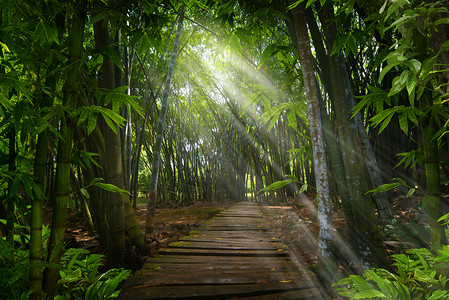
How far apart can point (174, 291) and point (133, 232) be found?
79 centimetres

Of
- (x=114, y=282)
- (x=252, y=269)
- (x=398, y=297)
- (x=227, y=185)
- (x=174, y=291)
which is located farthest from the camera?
(x=227, y=185)

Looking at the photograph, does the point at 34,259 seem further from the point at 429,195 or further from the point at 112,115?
the point at 429,195

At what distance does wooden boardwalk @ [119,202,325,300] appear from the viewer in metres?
1.10

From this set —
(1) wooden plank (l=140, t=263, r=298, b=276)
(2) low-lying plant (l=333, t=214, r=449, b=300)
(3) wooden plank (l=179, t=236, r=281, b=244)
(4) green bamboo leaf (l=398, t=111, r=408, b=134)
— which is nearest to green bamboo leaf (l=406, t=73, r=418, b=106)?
(4) green bamboo leaf (l=398, t=111, r=408, b=134)

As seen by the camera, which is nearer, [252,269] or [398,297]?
[398,297]

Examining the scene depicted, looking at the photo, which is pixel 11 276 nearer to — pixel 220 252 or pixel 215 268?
pixel 215 268

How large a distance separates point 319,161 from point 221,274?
33.1 inches

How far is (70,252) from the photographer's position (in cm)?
114

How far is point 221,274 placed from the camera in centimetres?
128

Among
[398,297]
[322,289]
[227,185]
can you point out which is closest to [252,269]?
[322,289]

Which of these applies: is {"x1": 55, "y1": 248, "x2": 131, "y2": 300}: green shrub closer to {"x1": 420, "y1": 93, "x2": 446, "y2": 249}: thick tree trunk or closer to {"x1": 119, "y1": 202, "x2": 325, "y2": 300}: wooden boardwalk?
{"x1": 119, "y1": 202, "x2": 325, "y2": 300}: wooden boardwalk

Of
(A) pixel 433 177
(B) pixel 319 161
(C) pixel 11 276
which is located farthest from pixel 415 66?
(C) pixel 11 276

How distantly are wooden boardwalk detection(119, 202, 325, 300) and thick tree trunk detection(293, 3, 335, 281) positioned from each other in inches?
5.9

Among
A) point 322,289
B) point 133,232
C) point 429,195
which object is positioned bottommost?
point 322,289
